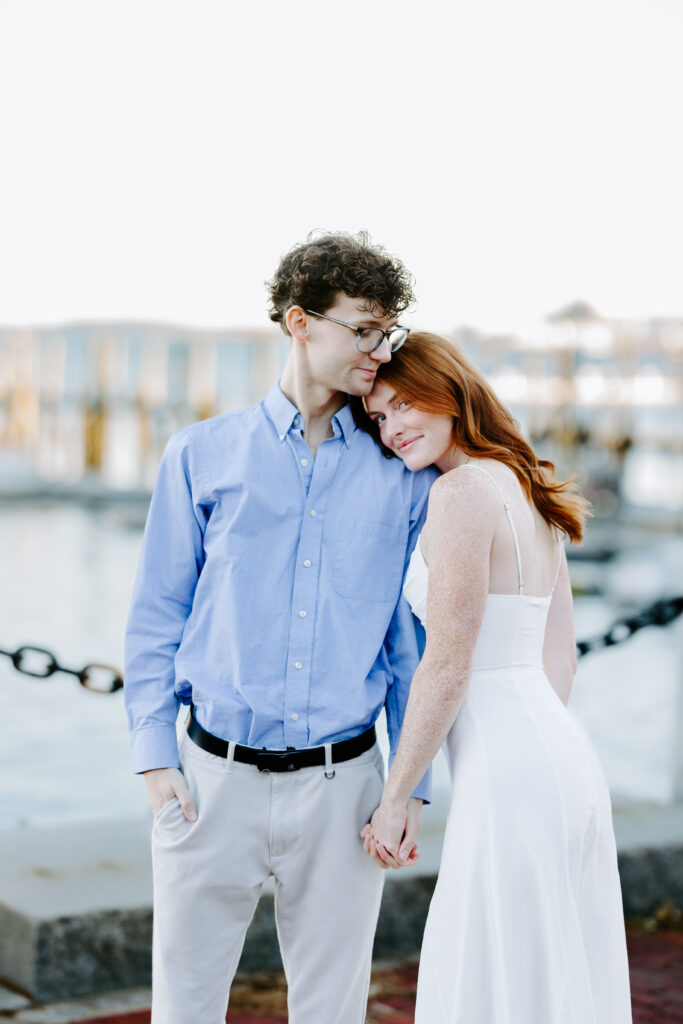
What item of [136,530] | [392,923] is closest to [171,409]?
[136,530]

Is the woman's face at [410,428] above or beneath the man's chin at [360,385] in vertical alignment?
beneath

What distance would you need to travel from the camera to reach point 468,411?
221cm

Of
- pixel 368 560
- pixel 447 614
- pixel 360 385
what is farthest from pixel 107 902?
pixel 360 385

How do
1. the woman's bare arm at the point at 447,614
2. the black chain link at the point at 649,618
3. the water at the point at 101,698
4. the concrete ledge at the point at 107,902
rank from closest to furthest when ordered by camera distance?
1. the woman's bare arm at the point at 447,614
2. the concrete ledge at the point at 107,902
3. the black chain link at the point at 649,618
4. the water at the point at 101,698

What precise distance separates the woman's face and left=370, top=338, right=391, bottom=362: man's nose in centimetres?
7

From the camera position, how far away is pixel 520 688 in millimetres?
2225

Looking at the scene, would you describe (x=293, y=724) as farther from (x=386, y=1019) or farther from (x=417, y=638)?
(x=386, y=1019)

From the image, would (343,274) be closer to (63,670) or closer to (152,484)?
(63,670)

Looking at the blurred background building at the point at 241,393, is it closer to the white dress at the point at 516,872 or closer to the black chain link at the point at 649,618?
the black chain link at the point at 649,618

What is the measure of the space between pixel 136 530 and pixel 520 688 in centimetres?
1868

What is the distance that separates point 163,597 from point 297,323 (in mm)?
564

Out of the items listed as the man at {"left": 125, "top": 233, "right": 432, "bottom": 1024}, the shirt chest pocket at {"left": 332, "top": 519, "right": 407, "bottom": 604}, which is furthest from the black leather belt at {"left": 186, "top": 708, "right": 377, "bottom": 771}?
the shirt chest pocket at {"left": 332, "top": 519, "right": 407, "bottom": 604}

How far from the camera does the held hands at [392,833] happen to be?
2141 mm

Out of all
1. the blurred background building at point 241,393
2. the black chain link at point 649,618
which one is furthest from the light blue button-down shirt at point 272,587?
the blurred background building at point 241,393
